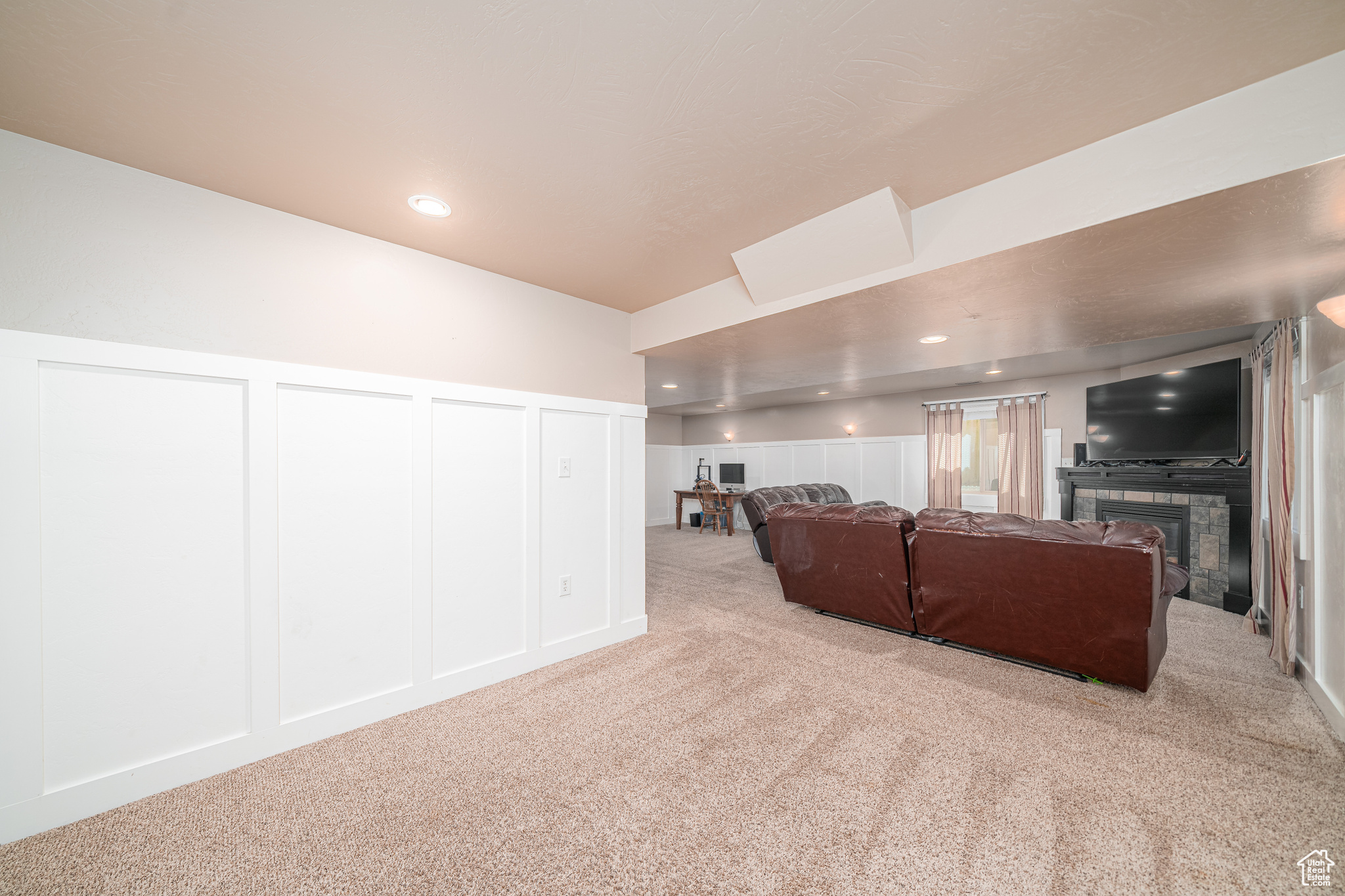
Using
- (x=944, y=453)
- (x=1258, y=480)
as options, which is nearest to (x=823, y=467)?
(x=944, y=453)

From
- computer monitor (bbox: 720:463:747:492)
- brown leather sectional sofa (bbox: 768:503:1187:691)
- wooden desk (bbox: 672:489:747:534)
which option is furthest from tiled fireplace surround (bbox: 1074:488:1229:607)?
computer monitor (bbox: 720:463:747:492)

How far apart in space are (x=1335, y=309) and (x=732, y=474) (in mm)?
7429

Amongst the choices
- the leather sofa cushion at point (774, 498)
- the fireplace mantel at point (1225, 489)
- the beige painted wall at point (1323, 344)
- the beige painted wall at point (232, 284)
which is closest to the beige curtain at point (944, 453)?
the leather sofa cushion at point (774, 498)

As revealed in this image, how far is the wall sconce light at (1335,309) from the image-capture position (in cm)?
204

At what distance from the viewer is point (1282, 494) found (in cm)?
270

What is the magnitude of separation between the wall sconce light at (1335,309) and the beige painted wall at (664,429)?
7950 mm

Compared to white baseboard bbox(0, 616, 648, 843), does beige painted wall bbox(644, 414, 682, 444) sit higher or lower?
higher

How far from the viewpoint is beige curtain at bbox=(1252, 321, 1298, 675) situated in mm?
2592

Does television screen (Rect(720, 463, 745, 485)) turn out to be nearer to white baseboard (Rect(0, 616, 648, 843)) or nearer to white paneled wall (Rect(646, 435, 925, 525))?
white paneled wall (Rect(646, 435, 925, 525))

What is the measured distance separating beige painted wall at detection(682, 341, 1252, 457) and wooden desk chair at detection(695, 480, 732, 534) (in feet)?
4.78

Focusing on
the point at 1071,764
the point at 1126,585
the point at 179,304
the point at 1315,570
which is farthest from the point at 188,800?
the point at 1315,570

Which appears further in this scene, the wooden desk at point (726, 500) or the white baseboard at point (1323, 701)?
the wooden desk at point (726, 500)

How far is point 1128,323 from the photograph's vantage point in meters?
2.90

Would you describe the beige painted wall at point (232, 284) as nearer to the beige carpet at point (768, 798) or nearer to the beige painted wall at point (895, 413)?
the beige carpet at point (768, 798)
